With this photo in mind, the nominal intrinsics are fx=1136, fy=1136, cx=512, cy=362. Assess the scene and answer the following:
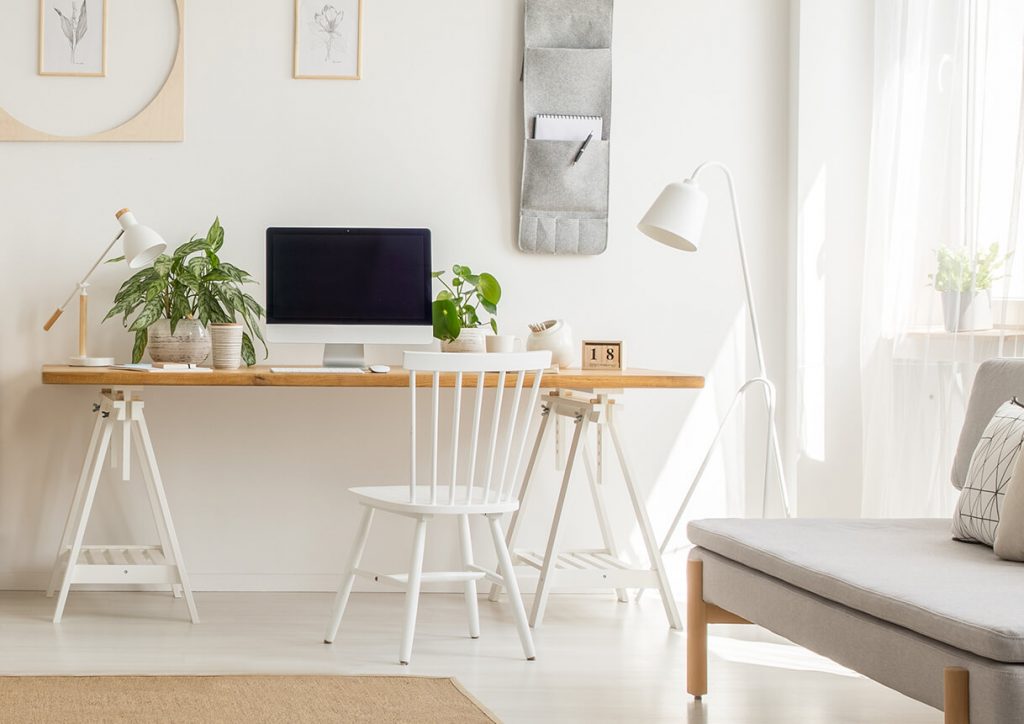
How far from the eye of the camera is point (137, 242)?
135 inches

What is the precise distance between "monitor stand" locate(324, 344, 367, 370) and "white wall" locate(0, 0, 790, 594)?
245 millimetres

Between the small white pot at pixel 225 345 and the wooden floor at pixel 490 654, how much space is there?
2.49 feet

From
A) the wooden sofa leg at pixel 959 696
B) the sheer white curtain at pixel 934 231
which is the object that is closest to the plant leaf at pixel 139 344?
the sheer white curtain at pixel 934 231

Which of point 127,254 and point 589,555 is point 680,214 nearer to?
point 589,555

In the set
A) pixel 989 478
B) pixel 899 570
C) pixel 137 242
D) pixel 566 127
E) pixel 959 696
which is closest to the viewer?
pixel 959 696

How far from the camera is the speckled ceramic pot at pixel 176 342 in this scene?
3.54 meters

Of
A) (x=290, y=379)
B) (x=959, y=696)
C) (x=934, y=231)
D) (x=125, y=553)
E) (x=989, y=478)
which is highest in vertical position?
(x=934, y=231)

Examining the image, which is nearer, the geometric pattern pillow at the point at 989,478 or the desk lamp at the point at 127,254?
the geometric pattern pillow at the point at 989,478

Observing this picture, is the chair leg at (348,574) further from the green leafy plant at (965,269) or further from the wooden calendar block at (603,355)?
the green leafy plant at (965,269)

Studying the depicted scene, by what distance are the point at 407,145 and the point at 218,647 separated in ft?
5.83

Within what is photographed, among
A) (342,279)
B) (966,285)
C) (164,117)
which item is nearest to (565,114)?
(342,279)

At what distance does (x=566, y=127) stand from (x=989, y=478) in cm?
201

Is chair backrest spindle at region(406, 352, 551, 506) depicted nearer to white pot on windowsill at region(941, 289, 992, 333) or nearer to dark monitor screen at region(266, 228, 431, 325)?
dark monitor screen at region(266, 228, 431, 325)

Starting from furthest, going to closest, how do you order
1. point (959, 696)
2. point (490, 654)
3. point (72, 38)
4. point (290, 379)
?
point (72, 38)
point (290, 379)
point (490, 654)
point (959, 696)
